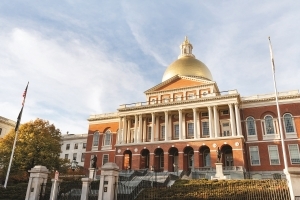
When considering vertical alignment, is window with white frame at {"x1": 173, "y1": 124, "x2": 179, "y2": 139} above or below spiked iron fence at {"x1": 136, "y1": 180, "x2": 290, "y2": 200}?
above

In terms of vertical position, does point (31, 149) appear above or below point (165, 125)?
below

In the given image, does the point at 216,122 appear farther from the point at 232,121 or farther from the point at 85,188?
the point at 85,188

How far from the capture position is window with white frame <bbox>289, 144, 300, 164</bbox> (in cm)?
3894

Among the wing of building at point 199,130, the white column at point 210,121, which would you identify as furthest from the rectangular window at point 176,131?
the white column at point 210,121

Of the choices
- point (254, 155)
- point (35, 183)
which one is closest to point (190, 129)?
point (254, 155)

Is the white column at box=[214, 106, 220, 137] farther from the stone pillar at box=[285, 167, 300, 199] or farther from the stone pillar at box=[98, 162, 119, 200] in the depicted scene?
the stone pillar at box=[98, 162, 119, 200]

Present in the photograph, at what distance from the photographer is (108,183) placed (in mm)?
16844

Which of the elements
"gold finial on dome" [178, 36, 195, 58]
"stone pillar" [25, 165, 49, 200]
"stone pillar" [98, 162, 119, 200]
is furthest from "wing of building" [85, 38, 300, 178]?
"stone pillar" [25, 165, 49, 200]

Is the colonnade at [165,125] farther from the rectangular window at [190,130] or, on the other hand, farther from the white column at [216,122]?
the rectangular window at [190,130]

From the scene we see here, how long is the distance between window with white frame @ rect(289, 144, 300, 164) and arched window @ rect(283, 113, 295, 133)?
233 centimetres

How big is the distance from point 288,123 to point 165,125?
19412 millimetres

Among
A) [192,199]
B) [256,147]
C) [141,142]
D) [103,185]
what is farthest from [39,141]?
[256,147]

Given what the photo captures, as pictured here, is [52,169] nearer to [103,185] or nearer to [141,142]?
[141,142]

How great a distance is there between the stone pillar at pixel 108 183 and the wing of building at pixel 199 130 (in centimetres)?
2372
